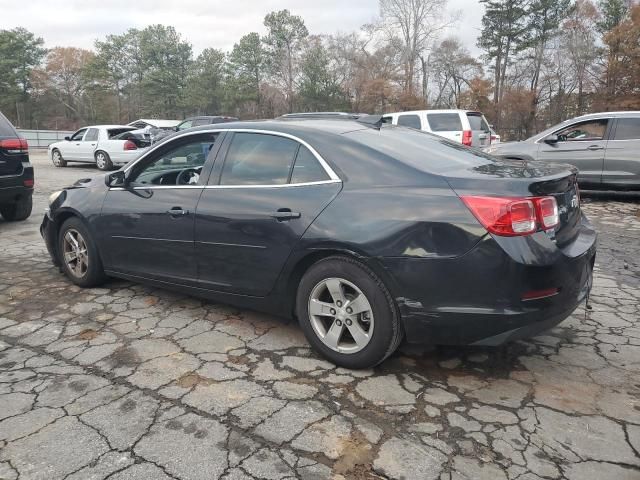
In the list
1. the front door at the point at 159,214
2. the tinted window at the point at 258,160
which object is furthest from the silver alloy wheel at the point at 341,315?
the front door at the point at 159,214

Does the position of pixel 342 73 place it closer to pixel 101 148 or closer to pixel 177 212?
pixel 101 148

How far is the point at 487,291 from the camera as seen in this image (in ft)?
8.20

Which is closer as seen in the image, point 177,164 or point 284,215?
point 284,215

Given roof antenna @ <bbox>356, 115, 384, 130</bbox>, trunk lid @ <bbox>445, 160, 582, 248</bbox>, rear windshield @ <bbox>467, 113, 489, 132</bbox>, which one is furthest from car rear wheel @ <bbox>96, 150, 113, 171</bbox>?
trunk lid @ <bbox>445, 160, 582, 248</bbox>

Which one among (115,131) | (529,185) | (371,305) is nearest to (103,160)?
(115,131)

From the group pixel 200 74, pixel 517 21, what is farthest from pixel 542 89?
pixel 200 74

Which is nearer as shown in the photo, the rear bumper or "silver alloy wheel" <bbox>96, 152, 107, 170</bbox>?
the rear bumper

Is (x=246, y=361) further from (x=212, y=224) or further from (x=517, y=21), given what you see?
(x=517, y=21)

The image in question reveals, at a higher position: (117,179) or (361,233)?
(117,179)

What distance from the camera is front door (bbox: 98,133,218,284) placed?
357 cm

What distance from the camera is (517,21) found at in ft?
136

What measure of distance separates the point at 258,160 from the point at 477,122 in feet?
35.0

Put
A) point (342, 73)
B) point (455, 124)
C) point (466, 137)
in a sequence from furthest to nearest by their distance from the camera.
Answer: point (342, 73) < point (455, 124) < point (466, 137)

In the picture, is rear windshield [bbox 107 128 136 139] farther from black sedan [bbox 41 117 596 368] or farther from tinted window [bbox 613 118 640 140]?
tinted window [bbox 613 118 640 140]
